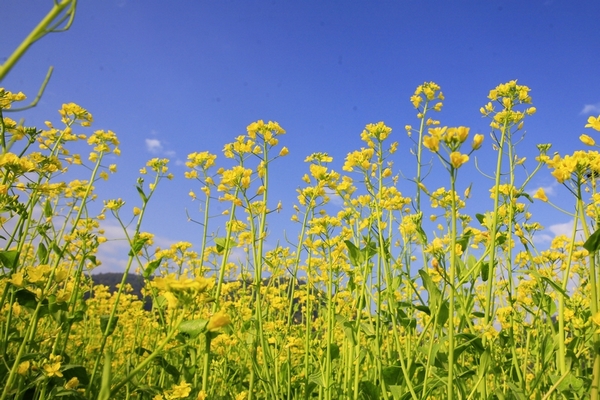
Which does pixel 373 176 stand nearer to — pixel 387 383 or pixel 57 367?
pixel 387 383

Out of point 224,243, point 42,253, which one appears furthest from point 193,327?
point 42,253

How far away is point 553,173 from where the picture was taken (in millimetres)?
1614

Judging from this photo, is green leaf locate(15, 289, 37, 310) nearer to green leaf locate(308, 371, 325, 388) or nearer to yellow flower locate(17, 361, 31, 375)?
yellow flower locate(17, 361, 31, 375)

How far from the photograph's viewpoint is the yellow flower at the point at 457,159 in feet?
4.35

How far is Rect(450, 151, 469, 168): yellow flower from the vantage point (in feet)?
4.35

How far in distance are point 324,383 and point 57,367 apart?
3.99ft

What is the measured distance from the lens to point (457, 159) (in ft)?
4.35

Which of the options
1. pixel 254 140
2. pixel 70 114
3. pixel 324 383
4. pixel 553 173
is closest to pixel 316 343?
pixel 324 383

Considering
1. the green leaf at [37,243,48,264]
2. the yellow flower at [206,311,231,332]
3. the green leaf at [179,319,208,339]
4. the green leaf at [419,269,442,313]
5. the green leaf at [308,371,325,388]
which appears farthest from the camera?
the green leaf at [37,243,48,264]

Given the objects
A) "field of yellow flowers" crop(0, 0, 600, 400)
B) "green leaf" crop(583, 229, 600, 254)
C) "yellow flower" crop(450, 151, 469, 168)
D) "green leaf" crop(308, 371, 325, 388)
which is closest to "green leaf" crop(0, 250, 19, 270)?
"field of yellow flowers" crop(0, 0, 600, 400)

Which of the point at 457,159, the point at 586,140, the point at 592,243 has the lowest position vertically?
the point at 592,243

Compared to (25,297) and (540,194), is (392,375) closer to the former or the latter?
(540,194)

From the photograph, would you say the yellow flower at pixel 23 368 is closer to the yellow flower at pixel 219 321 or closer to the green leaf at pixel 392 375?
the yellow flower at pixel 219 321

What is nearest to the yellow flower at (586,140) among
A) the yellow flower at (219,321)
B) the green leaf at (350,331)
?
the green leaf at (350,331)
